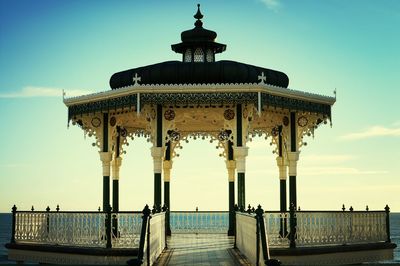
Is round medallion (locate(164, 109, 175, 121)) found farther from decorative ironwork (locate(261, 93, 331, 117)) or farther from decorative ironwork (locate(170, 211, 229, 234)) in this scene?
decorative ironwork (locate(170, 211, 229, 234))

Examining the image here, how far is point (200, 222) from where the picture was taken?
27.0 m

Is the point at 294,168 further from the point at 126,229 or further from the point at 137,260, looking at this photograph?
the point at 137,260

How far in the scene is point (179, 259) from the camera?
16.6m

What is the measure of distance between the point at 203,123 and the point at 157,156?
5.32 metres

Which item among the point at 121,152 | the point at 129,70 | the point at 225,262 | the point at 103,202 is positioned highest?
the point at 129,70

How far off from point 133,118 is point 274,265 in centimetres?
1314

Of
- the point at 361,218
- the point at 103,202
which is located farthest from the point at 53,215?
the point at 361,218

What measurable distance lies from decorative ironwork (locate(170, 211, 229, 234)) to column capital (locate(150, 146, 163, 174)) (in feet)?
19.5

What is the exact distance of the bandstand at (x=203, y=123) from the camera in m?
18.0

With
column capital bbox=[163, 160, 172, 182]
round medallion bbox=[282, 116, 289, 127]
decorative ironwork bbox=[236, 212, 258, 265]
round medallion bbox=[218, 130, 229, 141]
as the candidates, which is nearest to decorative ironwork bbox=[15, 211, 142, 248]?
decorative ironwork bbox=[236, 212, 258, 265]

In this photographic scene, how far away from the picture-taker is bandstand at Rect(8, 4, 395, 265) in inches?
709

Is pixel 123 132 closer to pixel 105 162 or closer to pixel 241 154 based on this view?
pixel 105 162

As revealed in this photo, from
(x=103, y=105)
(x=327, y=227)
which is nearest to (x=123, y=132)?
(x=103, y=105)

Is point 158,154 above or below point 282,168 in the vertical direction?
above
